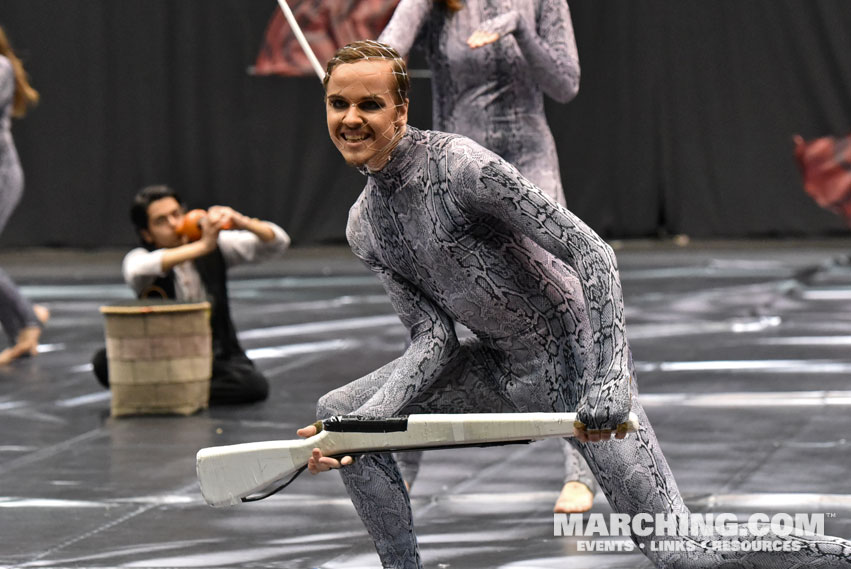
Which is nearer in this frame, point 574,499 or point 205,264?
point 574,499

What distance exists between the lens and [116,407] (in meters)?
5.30

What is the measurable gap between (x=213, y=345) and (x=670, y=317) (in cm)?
274

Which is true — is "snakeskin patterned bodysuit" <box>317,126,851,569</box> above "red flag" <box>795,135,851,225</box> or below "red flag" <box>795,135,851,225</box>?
above

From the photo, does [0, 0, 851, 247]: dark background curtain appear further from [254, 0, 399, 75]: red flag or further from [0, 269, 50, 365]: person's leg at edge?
[0, 269, 50, 365]: person's leg at edge

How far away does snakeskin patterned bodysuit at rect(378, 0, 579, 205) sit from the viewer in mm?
4020

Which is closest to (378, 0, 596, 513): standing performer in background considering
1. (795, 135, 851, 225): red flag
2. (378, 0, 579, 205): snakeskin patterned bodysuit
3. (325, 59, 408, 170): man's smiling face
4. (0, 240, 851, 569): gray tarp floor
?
(378, 0, 579, 205): snakeskin patterned bodysuit

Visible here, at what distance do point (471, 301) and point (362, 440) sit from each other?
35 cm

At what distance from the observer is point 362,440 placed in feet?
8.51

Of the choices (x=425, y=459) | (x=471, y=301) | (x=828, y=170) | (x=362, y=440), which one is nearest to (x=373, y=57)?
(x=471, y=301)

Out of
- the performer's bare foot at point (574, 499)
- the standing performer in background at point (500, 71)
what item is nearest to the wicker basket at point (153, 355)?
the standing performer in background at point (500, 71)

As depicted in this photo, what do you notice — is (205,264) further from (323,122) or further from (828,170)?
(828,170)

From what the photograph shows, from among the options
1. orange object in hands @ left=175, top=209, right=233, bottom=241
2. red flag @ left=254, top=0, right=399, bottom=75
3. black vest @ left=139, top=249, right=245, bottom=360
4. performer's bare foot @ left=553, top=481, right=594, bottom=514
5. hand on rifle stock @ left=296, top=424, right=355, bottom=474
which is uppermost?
red flag @ left=254, top=0, right=399, bottom=75

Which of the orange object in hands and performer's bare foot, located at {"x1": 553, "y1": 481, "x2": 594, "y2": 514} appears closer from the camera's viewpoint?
performer's bare foot, located at {"x1": 553, "y1": 481, "x2": 594, "y2": 514}

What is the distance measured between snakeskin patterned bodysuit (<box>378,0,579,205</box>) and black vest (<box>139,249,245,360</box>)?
5.48 ft
